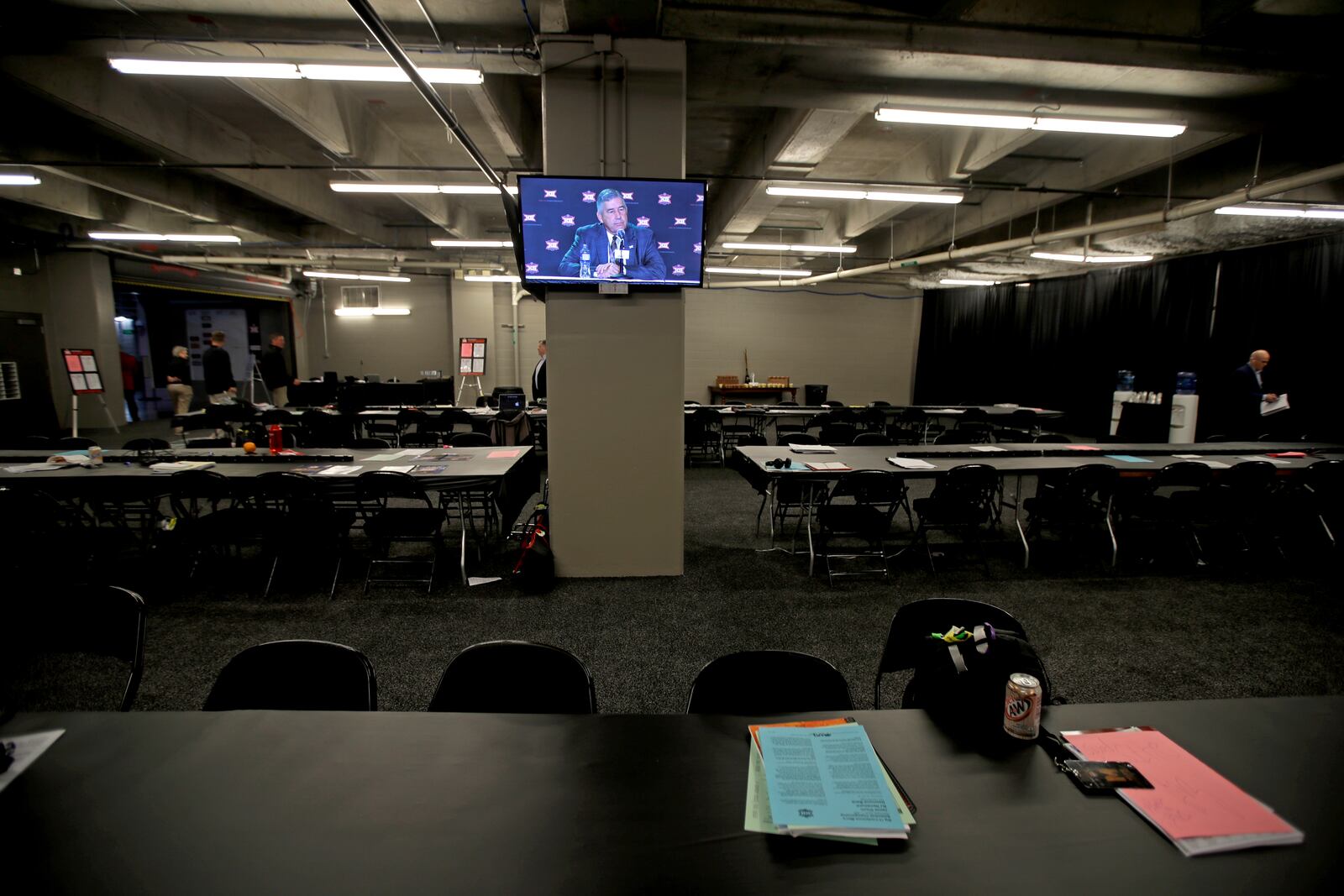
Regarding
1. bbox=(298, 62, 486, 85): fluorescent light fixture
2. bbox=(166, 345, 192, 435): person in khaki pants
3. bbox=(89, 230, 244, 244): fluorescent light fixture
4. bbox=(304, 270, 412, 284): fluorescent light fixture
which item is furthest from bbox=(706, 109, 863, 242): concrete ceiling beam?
bbox=(166, 345, 192, 435): person in khaki pants

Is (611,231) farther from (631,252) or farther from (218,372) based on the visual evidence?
(218,372)

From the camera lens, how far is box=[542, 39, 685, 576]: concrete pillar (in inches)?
165

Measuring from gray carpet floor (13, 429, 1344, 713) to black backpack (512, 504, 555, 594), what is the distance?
0.40 feet

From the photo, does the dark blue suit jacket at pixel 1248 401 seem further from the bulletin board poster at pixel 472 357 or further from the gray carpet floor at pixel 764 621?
the bulletin board poster at pixel 472 357

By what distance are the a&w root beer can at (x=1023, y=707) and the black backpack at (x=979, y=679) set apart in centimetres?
3

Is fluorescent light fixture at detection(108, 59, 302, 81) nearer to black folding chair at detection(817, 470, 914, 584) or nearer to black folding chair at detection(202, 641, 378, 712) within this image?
black folding chair at detection(202, 641, 378, 712)

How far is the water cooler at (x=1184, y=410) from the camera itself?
9008mm

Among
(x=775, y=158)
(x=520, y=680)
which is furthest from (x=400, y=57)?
(x=775, y=158)

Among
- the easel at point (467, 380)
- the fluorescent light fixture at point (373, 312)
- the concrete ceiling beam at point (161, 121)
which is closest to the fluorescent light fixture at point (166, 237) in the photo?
the concrete ceiling beam at point (161, 121)

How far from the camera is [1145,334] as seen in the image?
399 inches

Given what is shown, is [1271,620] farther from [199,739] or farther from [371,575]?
[371,575]

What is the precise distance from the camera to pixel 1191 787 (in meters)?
1.28

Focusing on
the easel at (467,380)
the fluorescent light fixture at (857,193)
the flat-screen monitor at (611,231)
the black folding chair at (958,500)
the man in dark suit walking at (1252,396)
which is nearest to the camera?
the flat-screen monitor at (611,231)

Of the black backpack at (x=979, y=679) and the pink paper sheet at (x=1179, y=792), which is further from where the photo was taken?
the black backpack at (x=979, y=679)
